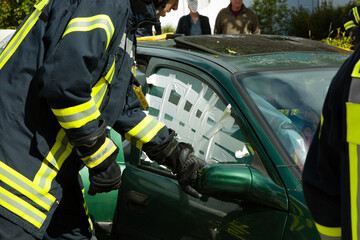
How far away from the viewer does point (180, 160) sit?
2.46 meters

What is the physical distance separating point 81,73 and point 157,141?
2.21 feet

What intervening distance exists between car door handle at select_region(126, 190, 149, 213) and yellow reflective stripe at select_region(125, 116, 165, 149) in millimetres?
237

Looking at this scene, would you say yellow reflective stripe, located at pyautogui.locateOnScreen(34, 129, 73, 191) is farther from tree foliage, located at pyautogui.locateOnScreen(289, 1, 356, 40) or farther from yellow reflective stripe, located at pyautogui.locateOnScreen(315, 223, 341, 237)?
tree foliage, located at pyautogui.locateOnScreen(289, 1, 356, 40)

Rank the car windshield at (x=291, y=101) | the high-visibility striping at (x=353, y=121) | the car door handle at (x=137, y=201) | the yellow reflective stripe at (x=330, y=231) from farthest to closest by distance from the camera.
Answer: the car door handle at (x=137, y=201)
the car windshield at (x=291, y=101)
the yellow reflective stripe at (x=330, y=231)
the high-visibility striping at (x=353, y=121)

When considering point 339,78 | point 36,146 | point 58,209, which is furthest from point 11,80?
point 339,78

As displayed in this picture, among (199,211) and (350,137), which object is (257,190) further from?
(350,137)

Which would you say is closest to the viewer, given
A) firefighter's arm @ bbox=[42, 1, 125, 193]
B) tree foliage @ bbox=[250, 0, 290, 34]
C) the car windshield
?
firefighter's arm @ bbox=[42, 1, 125, 193]

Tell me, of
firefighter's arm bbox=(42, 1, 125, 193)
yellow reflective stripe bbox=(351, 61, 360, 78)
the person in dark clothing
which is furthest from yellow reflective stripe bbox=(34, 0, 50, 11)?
the person in dark clothing

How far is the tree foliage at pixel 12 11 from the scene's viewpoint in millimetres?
9500

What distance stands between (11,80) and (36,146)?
26cm

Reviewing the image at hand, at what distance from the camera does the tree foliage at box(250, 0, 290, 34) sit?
40.4 ft

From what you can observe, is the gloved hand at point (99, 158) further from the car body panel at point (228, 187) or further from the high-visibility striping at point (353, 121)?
the high-visibility striping at point (353, 121)

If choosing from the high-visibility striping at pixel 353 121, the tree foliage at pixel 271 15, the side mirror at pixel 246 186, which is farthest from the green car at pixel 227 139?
the tree foliage at pixel 271 15

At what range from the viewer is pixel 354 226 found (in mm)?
1186
